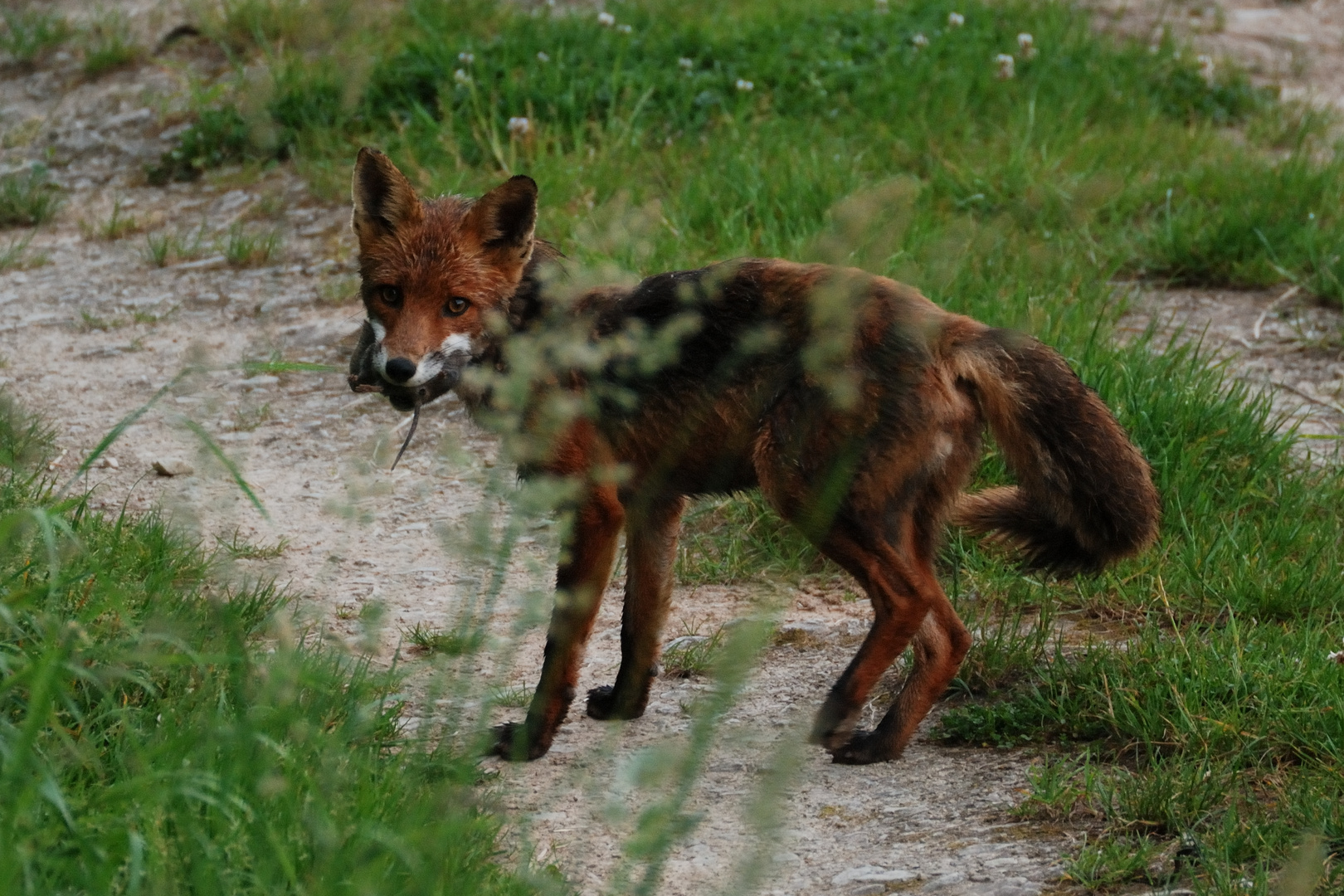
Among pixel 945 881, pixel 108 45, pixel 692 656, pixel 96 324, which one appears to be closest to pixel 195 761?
pixel 945 881

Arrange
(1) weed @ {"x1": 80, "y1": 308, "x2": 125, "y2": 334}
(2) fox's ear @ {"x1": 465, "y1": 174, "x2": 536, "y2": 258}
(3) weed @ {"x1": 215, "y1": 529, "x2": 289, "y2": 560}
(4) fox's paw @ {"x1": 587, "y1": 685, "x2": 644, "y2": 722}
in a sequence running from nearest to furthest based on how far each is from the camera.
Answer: (2) fox's ear @ {"x1": 465, "y1": 174, "x2": 536, "y2": 258} < (4) fox's paw @ {"x1": 587, "y1": 685, "x2": 644, "y2": 722} < (3) weed @ {"x1": 215, "y1": 529, "x2": 289, "y2": 560} < (1) weed @ {"x1": 80, "y1": 308, "x2": 125, "y2": 334}

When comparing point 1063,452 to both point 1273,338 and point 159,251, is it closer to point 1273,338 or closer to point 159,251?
point 1273,338

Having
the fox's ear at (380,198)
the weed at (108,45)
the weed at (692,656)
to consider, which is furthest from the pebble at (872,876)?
the weed at (108,45)

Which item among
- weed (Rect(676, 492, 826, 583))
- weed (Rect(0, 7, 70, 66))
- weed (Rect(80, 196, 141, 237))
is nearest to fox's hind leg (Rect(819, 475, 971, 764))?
weed (Rect(676, 492, 826, 583))

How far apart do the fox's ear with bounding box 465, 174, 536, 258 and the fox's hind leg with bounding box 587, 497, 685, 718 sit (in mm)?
879

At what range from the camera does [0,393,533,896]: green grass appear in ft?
8.02

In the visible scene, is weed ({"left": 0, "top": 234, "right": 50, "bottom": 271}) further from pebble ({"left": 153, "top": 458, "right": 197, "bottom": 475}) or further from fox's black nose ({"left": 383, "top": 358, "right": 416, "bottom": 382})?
fox's black nose ({"left": 383, "top": 358, "right": 416, "bottom": 382})

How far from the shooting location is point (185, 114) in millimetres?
8961

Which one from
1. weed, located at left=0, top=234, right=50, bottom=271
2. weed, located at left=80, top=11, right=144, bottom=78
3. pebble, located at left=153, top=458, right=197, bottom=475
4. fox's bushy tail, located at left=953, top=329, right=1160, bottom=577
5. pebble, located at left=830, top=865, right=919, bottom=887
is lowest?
weed, located at left=0, top=234, right=50, bottom=271

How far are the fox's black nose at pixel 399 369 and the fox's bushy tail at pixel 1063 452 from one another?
1499 millimetres

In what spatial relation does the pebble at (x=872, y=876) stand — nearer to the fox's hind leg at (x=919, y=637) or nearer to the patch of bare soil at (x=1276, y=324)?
the fox's hind leg at (x=919, y=637)

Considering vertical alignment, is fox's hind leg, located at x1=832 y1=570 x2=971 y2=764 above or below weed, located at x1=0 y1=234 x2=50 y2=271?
above

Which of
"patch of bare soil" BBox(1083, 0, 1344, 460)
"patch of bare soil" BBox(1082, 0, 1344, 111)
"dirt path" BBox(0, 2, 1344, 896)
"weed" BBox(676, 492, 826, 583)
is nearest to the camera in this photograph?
"dirt path" BBox(0, 2, 1344, 896)

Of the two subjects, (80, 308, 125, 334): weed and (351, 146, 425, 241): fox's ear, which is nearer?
(351, 146, 425, 241): fox's ear
